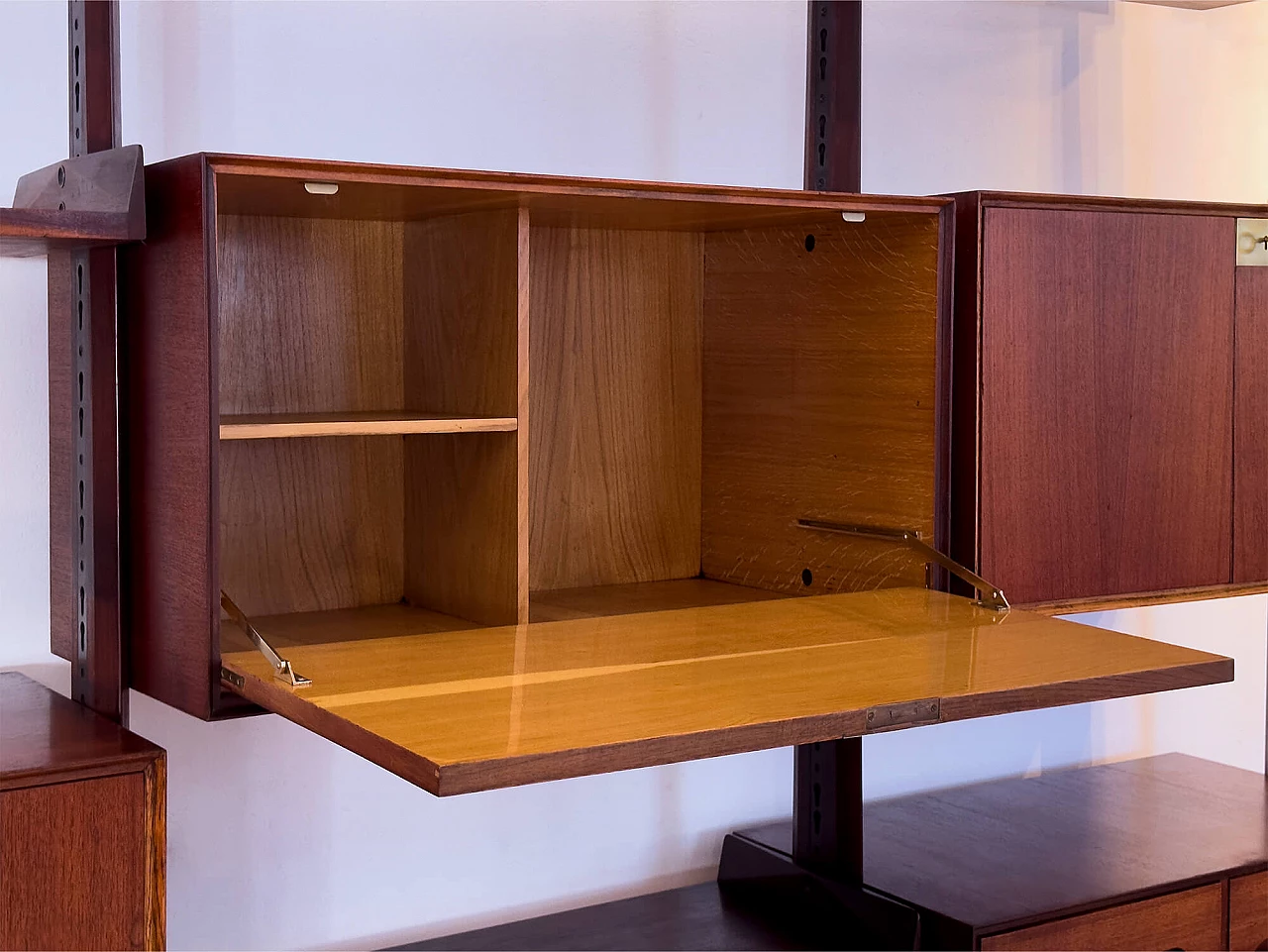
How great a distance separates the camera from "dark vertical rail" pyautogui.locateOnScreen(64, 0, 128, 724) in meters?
1.38

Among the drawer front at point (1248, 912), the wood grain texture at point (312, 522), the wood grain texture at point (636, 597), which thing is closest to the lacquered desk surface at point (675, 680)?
the wood grain texture at point (636, 597)

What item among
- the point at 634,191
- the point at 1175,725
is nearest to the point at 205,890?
the point at 634,191

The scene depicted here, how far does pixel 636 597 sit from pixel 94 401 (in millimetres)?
694

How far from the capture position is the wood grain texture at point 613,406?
184 centimetres

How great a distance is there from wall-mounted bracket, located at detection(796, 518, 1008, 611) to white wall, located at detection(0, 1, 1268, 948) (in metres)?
0.65

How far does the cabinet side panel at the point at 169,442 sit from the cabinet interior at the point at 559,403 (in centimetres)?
9

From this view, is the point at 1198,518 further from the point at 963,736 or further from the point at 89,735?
the point at 89,735

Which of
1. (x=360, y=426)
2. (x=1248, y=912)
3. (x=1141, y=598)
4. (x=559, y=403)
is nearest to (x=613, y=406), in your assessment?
(x=559, y=403)

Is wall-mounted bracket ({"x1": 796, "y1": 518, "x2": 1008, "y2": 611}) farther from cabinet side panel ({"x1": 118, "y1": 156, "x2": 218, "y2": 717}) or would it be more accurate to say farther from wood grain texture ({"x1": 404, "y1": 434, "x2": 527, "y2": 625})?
cabinet side panel ({"x1": 118, "y1": 156, "x2": 218, "y2": 717})

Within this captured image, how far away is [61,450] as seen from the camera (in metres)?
1.49

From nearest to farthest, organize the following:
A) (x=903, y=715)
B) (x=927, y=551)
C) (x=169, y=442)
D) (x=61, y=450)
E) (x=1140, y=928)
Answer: (x=903, y=715)
(x=169, y=442)
(x=61, y=450)
(x=927, y=551)
(x=1140, y=928)

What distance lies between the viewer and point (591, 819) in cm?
215

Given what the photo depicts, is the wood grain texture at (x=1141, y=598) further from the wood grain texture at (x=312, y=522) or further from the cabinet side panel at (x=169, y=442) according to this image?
the cabinet side panel at (x=169, y=442)

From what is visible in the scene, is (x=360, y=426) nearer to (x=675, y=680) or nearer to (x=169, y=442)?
(x=169, y=442)
